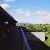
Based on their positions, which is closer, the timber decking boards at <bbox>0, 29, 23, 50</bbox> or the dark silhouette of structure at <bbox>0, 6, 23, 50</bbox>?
the timber decking boards at <bbox>0, 29, 23, 50</bbox>

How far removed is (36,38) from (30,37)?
1.24 metres

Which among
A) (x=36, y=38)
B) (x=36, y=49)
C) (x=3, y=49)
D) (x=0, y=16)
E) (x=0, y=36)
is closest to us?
(x=3, y=49)

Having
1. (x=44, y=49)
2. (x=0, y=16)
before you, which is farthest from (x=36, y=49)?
(x=0, y=16)

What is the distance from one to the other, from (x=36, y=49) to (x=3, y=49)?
526 inches

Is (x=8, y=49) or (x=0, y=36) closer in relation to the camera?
(x=8, y=49)

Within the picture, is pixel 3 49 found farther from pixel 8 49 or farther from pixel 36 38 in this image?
pixel 36 38

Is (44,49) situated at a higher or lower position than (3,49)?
lower

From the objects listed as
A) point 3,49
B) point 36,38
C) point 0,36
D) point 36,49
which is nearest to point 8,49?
point 3,49

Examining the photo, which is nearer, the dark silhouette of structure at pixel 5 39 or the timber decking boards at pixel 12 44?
the timber decking boards at pixel 12 44

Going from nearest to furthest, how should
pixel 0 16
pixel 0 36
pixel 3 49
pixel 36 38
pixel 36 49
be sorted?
pixel 3 49
pixel 0 16
pixel 0 36
pixel 36 49
pixel 36 38

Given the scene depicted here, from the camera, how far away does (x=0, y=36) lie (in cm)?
1537

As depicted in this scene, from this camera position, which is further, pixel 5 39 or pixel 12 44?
pixel 5 39

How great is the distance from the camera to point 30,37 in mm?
38688

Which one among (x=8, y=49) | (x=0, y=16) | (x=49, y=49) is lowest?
(x=49, y=49)
